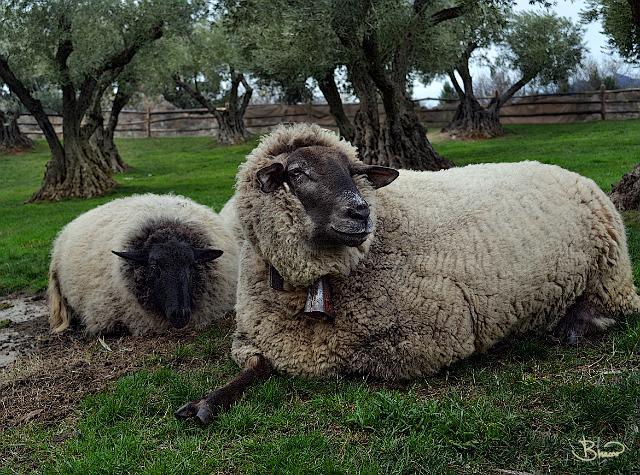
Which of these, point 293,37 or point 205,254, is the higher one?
point 293,37

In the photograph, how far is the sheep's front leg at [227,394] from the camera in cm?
376

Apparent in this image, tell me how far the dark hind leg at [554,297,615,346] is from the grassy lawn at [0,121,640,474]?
12cm

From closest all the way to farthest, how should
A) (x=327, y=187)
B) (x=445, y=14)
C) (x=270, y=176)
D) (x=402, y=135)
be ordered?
(x=327, y=187) < (x=270, y=176) < (x=445, y=14) < (x=402, y=135)

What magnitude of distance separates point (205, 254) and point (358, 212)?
2.95 metres

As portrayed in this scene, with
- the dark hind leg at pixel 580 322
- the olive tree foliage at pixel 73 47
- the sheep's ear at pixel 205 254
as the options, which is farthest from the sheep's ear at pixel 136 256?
the olive tree foliage at pixel 73 47

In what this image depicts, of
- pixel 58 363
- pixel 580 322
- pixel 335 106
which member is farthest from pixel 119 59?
pixel 580 322

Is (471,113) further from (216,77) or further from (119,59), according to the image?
(119,59)

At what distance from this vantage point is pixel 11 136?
34.2 m

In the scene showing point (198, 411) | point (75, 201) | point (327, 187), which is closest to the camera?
point (198, 411)

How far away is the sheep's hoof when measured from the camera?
3703 mm

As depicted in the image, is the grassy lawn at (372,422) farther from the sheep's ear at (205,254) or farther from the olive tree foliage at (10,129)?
the olive tree foliage at (10,129)

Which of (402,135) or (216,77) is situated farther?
(216,77)

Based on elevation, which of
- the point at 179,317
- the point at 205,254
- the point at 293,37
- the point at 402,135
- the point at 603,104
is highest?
the point at 293,37

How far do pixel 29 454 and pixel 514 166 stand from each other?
12.6 ft
